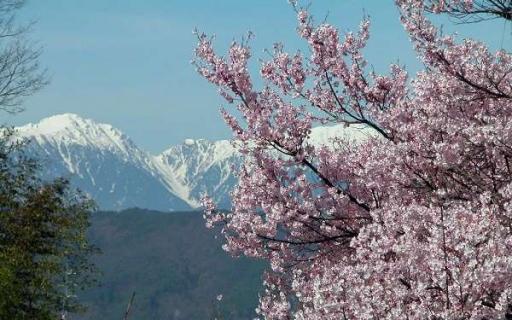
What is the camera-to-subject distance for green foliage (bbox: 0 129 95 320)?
2786cm

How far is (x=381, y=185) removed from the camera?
35.5 ft

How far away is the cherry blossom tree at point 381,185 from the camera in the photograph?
24.9 feet

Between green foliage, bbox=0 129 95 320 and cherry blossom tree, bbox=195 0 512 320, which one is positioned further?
green foliage, bbox=0 129 95 320

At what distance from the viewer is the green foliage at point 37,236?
27.9 meters

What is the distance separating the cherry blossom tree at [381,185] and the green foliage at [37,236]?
52.2ft

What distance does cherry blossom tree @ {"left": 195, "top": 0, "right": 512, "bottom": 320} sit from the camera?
760 cm

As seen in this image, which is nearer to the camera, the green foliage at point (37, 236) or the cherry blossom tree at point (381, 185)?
the cherry blossom tree at point (381, 185)

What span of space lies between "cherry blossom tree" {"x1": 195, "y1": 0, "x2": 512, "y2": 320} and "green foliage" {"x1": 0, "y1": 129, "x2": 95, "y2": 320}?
15896 millimetres

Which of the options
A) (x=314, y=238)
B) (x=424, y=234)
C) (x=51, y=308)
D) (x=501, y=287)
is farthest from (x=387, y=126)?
(x=51, y=308)

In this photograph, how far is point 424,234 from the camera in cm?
869

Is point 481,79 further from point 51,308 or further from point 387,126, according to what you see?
point 51,308

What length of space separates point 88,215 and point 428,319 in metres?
A: 29.9

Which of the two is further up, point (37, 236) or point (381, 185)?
point (37, 236)

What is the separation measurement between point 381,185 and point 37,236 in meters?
24.0
